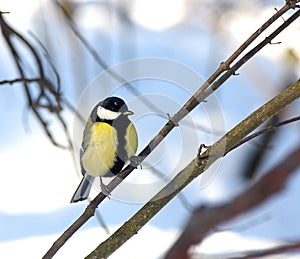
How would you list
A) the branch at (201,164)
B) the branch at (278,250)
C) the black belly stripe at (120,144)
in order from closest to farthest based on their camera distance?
the branch at (278,250)
the branch at (201,164)
the black belly stripe at (120,144)

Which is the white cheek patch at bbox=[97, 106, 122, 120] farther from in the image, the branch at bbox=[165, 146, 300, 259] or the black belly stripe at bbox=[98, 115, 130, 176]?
the branch at bbox=[165, 146, 300, 259]

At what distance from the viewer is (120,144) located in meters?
0.60

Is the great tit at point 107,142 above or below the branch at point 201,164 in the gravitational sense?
above

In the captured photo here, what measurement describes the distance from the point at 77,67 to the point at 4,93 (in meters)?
0.45

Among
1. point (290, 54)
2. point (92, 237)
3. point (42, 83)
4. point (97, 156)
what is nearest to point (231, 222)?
point (97, 156)

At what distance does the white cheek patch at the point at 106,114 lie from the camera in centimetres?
64

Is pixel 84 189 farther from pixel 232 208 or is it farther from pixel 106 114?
pixel 232 208

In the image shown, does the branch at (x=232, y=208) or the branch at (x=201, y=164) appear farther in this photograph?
the branch at (x=201, y=164)

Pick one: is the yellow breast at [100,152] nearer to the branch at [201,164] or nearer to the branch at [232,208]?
the branch at [201,164]

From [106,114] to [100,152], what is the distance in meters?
0.05

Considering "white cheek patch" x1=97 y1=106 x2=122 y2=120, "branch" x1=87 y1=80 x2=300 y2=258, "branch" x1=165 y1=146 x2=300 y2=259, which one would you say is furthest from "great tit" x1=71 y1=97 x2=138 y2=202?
"branch" x1=165 y1=146 x2=300 y2=259

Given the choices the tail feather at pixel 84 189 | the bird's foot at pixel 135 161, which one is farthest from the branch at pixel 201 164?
the tail feather at pixel 84 189

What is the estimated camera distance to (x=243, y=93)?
2.06 m

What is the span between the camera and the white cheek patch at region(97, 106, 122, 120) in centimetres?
64
